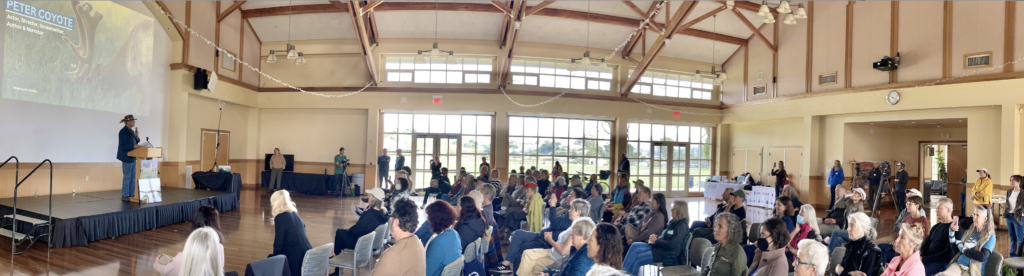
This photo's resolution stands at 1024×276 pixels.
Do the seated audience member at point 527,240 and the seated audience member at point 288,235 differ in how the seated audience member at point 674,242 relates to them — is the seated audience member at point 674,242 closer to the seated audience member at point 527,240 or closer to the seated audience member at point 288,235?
the seated audience member at point 527,240

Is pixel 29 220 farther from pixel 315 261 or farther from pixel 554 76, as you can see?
pixel 554 76

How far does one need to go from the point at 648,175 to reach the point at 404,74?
7.64 m

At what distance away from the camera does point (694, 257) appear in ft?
13.8

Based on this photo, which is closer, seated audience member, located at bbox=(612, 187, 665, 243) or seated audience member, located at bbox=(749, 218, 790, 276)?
seated audience member, located at bbox=(749, 218, 790, 276)

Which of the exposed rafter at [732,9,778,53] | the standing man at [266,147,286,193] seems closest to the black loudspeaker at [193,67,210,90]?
the standing man at [266,147,286,193]

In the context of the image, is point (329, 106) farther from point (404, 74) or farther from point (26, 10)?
point (26, 10)

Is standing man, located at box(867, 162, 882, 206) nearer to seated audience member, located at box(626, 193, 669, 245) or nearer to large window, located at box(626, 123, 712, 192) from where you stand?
large window, located at box(626, 123, 712, 192)

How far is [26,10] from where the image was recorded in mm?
7547

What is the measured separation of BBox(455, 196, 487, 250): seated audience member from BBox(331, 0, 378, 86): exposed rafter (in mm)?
7376

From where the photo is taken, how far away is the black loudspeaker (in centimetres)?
1086

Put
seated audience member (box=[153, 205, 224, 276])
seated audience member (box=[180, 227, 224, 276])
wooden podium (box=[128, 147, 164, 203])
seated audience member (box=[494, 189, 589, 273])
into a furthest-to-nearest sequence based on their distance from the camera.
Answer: wooden podium (box=[128, 147, 164, 203]) < seated audience member (box=[494, 189, 589, 273]) < seated audience member (box=[153, 205, 224, 276]) < seated audience member (box=[180, 227, 224, 276])

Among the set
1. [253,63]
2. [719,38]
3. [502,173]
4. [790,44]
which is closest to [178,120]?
[253,63]

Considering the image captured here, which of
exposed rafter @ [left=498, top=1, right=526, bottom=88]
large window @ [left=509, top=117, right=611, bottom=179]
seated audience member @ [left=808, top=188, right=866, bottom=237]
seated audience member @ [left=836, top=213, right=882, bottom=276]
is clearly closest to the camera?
seated audience member @ [left=836, top=213, right=882, bottom=276]

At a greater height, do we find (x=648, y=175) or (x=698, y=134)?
(x=698, y=134)
